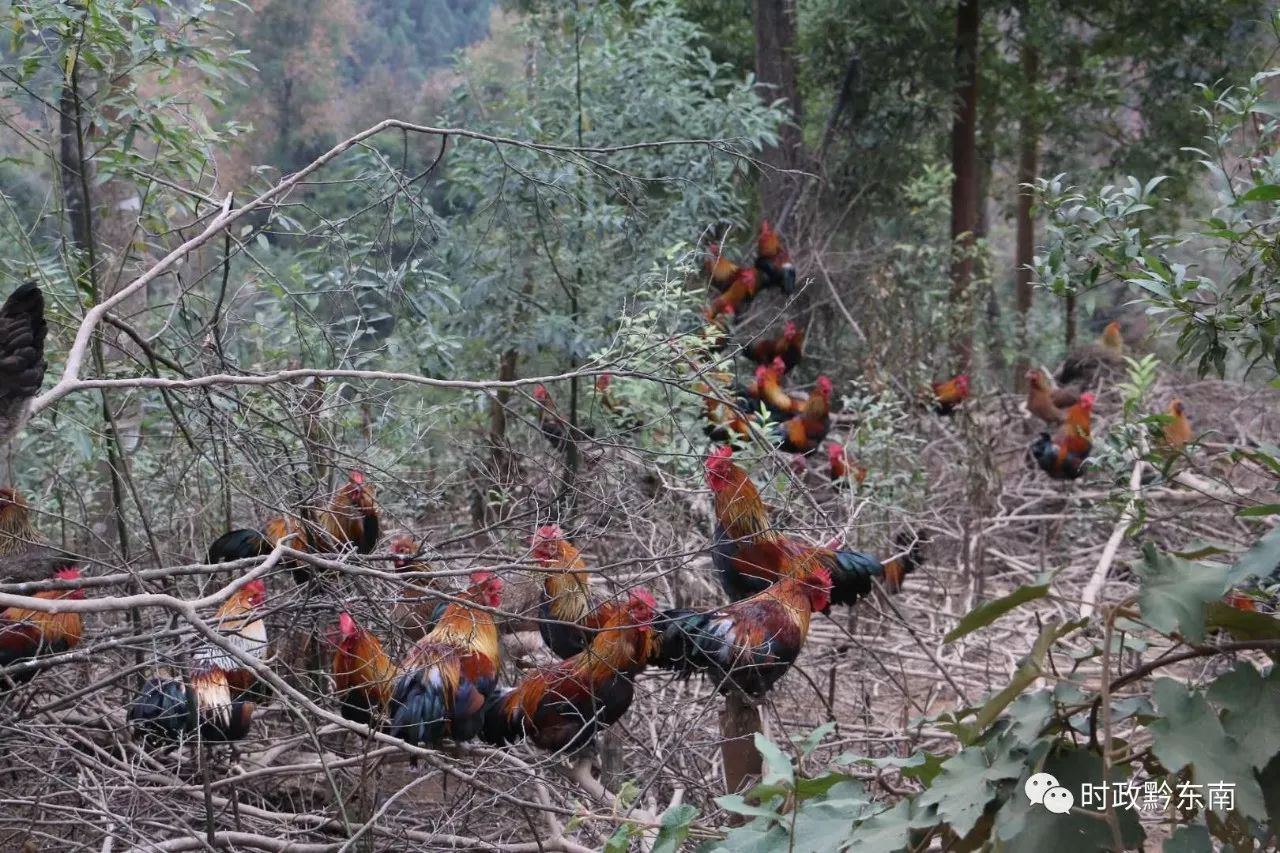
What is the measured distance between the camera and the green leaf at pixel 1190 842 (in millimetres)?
1190

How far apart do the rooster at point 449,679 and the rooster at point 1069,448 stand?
499cm

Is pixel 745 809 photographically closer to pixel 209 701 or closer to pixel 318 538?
pixel 209 701

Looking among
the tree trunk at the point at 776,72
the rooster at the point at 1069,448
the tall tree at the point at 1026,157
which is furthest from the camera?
the tall tree at the point at 1026,157

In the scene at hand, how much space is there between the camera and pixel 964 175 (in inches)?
393

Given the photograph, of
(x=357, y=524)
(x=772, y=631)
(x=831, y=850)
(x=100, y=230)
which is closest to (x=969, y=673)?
(x=772, y=631)

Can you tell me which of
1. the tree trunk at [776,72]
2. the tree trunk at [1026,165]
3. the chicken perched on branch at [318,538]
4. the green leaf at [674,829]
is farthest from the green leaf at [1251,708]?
the tree trunk at [1026,165]

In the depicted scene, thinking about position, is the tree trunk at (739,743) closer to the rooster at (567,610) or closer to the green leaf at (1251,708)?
the rooster at (567,610)

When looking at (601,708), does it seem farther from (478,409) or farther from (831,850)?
(478,409)

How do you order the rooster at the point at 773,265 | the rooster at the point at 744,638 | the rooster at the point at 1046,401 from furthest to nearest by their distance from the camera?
the rooster at the point at 1046,401 < the rooster at the point at 773,265 < the rooster at the point at 744,638

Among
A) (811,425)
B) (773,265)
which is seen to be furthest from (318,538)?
(773,265)

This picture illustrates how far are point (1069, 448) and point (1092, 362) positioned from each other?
303cm

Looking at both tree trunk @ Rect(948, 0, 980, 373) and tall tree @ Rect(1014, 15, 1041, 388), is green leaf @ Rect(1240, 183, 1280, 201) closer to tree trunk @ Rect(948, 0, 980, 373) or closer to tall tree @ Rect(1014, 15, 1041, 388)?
tree trunk @ Rect(948, 0, 980, 373)

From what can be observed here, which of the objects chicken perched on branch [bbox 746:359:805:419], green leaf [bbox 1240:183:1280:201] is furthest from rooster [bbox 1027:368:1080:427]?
green leaf [bbox 1240:183:1280:201]

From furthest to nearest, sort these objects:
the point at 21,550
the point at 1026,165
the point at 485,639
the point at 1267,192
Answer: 1. the point at 1026,165
2. the point at 21,550
3. the point at 485,639
4. the point at 1267,192
